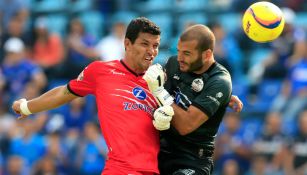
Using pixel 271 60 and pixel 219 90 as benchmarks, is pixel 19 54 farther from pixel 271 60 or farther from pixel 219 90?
pixel 219 90

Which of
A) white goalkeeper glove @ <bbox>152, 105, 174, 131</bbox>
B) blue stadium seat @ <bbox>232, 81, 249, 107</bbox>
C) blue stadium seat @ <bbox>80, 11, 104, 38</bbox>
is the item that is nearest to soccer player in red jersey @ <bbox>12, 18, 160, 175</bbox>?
white goalkeeper glove @ <bbox>152, 105, 174, 131</bbox>

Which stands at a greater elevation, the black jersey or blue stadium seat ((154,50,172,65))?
the black jersey

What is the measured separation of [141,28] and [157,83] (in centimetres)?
67

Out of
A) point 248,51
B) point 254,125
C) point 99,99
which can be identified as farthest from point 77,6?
point 99,99

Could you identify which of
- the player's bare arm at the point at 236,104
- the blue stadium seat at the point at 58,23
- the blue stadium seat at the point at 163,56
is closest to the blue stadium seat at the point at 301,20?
the blue stadium seat at the point at 163,56

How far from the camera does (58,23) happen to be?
1959cm

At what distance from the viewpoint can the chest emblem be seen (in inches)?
332

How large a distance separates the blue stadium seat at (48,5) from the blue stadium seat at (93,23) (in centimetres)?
82

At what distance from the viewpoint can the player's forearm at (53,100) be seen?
28.9 feet

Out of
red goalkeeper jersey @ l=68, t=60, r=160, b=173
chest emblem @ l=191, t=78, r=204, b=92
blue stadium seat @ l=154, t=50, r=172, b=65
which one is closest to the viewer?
red goalkeeper jersey @ l=68, t=60, r=160, b=173

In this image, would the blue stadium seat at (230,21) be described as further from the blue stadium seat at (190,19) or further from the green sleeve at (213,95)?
the green sleeve at (213,95)

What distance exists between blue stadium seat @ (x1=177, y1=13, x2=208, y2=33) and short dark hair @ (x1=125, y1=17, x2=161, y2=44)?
8.73m

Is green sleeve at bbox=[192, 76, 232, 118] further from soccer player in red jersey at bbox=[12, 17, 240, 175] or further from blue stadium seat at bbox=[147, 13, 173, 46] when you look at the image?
blue stadium seat at bbox=[147, 13, 173, 46]

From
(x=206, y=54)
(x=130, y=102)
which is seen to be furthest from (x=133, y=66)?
(x=206, y=54)
